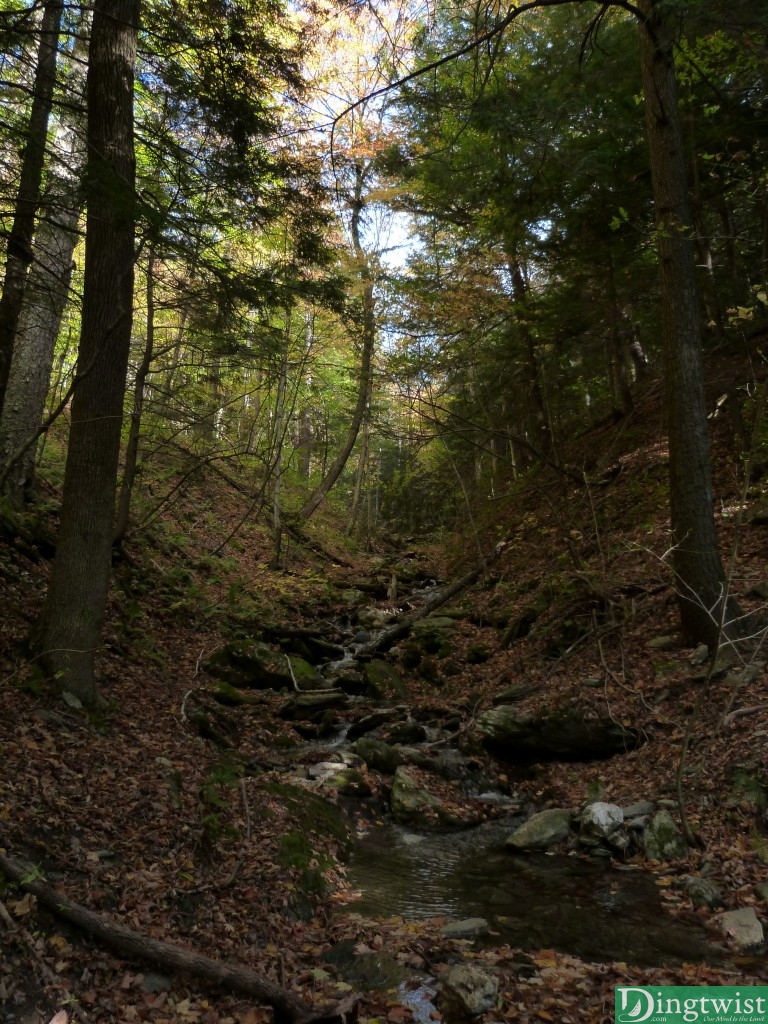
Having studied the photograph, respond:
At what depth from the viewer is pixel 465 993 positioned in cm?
333

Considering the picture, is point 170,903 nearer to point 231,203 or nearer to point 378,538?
point 231,203

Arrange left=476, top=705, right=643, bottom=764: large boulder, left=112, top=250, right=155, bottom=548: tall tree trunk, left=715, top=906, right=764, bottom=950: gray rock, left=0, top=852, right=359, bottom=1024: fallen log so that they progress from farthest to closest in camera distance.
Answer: left=112, top=250, right=155, bottom=548: tall tree trunk, left=476, top=705, right=643, bottom=764: large boulder, left=715, top=906, right=764, bottom=950: gray rock, left=0, top=852, right=359, bottom=1024: fallen log

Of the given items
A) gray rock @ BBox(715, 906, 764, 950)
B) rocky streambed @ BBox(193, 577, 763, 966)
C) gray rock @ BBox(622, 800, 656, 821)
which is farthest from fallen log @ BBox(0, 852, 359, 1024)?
gray rock @ BBox(622, 800, 656, 821)

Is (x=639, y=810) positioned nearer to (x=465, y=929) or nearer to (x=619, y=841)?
(x=619, y=841)

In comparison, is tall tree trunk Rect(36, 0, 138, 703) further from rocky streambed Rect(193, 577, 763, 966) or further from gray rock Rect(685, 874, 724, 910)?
gray rock Rect(685, 874, 724, 910)

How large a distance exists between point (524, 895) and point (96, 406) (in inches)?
237

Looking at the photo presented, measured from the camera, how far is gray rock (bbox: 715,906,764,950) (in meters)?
3.79

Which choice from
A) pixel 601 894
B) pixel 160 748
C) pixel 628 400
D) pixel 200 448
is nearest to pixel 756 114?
pixel 628 400

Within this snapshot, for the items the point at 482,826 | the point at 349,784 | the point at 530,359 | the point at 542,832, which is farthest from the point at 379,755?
the point at 530,359

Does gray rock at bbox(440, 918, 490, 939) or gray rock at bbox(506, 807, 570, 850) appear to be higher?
gray rock at bbox(506, 807, 570, 850)

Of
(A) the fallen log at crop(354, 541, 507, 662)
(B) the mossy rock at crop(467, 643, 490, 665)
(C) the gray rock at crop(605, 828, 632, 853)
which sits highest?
(A) the fallen log at crop(354, 541, 507, 662)

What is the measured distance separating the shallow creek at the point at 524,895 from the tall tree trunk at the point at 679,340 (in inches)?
137

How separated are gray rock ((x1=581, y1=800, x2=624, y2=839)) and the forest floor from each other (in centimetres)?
32

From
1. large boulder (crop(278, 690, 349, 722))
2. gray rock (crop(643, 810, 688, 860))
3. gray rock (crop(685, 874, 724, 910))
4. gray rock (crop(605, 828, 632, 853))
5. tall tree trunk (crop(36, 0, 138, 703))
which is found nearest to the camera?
gray rock (crop(685, 874, 724, 910))
